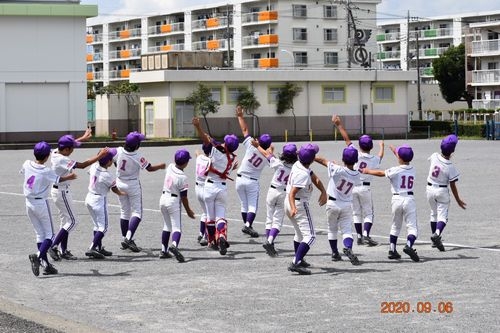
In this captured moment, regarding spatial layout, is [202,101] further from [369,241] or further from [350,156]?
[350,156]

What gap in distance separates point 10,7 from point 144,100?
47.7 feet

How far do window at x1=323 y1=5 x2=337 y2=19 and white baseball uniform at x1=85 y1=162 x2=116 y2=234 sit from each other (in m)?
76.2

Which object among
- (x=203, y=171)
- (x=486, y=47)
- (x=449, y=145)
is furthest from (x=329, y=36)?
(x=449, y=145)

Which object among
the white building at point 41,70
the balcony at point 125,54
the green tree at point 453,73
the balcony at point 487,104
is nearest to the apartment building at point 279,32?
the balcony at point 125,54

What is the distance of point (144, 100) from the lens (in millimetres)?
69000

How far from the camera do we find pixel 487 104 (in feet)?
283

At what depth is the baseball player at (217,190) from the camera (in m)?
14.1

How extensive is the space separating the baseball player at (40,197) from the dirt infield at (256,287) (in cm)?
30

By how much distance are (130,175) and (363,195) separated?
352 cm

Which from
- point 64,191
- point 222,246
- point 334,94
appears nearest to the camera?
point 64,191

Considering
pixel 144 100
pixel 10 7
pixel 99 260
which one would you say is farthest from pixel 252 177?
pixel 144 100

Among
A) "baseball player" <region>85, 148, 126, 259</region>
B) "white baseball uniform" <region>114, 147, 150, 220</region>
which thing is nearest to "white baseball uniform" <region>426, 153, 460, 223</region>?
"white baseball uniform" <region>114, 147, 150, 220</region>

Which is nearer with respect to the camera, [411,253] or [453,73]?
[411,253]

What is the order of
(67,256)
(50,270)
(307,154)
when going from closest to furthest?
(307,154) < (50,270) < (67,256)
